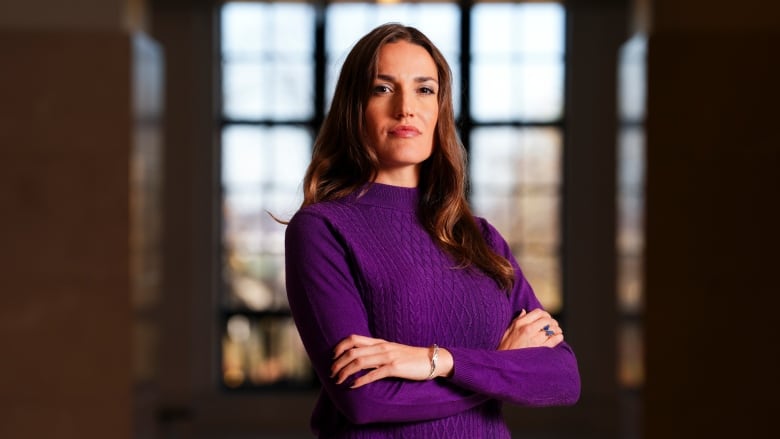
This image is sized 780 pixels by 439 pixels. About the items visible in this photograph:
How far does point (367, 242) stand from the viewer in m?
2.14

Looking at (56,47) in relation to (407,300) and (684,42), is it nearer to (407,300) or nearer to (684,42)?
(684,42)

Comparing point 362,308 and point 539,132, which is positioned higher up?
point 539,132

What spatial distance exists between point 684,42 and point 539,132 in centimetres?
291

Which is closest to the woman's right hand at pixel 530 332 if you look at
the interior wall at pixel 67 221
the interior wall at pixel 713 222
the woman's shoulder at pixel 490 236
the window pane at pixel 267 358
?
the woman's shoulder at pixel 490 236

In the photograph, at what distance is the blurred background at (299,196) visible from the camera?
5.91 meters

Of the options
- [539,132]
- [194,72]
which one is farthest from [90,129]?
[539,132]

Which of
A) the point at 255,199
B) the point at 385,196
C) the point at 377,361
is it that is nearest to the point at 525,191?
the point at 255,199

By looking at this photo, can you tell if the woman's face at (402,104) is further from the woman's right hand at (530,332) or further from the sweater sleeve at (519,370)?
the woman's right hand at (530,332)

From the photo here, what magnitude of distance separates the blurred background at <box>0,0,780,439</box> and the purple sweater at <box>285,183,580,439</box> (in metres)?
2.70

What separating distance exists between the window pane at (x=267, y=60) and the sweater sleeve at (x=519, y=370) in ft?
22.1

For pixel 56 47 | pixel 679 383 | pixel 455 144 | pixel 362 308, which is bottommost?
pixel 679 383

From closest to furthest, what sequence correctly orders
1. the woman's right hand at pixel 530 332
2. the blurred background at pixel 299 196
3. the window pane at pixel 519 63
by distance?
1. the woman's right hand at pixel 530 332
2. the blurred background at pixel 299 196
3. the window pane at pixel 519 63

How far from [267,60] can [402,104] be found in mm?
7104

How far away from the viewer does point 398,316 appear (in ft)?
6.92
